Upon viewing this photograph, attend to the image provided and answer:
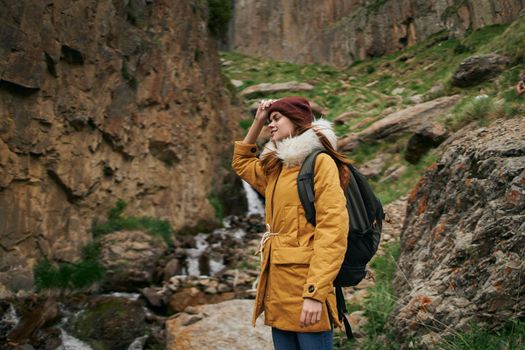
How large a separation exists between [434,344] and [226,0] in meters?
16.6

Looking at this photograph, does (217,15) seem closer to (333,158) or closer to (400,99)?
(400,99)

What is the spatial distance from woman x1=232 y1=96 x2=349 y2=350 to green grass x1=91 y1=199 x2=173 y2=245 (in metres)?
8.30

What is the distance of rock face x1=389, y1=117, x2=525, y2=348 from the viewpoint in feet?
9.12

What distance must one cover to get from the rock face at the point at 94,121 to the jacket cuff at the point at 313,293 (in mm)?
7161

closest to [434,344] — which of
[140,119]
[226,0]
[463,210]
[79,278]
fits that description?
[463,210]

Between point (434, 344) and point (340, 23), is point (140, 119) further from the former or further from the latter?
point (340, 23)

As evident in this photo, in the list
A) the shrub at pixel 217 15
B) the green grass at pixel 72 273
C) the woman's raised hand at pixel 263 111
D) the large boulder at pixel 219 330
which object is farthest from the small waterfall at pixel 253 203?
the woman's raised hand at pixel 263 111

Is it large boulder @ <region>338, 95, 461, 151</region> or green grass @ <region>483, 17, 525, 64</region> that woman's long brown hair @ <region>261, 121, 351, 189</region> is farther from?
large boulder @ <region>338, 95, 461, 151</region>

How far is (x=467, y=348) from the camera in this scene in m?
2.70

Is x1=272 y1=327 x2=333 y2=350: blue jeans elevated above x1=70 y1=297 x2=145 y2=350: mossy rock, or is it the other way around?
x1=272 y1=327 x2=333 y2=350: blue jeans

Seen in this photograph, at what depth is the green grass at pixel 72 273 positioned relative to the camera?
8.02 meters

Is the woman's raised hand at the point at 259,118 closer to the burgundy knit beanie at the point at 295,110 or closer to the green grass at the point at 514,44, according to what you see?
the burgundy knit beanie at the point at 295,110

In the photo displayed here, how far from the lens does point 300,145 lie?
93.2 inches

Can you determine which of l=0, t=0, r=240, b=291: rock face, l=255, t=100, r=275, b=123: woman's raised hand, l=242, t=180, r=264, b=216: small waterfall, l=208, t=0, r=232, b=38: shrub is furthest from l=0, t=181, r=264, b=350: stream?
l=208, t=0, r=232, b=38: shrub
